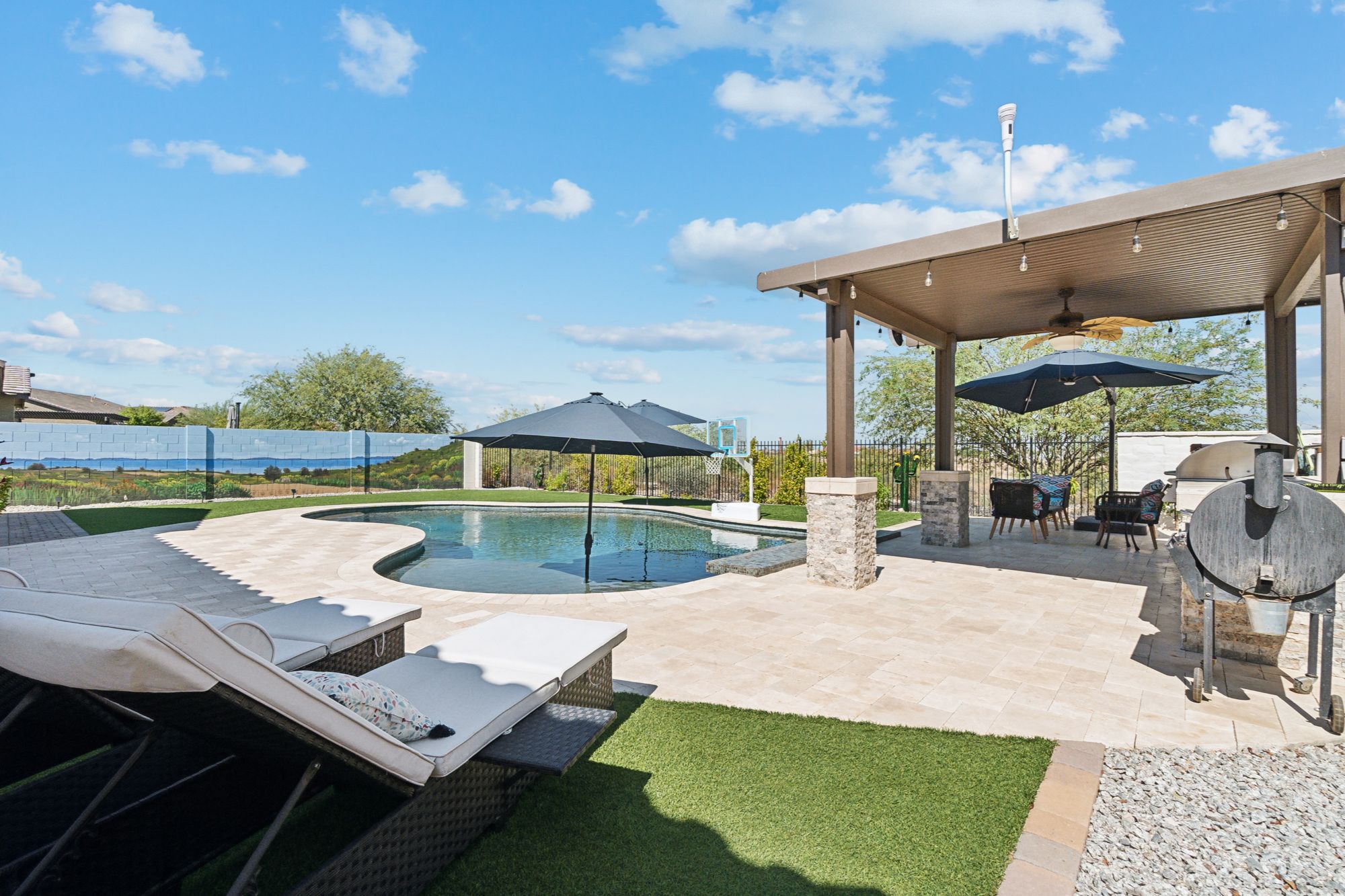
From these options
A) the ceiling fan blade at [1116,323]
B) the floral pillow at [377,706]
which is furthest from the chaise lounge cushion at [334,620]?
the ceiling fan blade at [1116,323]

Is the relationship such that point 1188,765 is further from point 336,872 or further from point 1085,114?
point 1085,114

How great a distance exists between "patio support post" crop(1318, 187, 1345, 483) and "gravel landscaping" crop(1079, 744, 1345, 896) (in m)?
2.34

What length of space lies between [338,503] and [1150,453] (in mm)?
17925

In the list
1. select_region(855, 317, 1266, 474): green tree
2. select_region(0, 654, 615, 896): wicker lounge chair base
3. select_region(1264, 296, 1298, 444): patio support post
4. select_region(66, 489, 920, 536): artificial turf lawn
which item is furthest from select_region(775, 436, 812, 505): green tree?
select_region(0, 654, 615, 896): wicker lounge chair base

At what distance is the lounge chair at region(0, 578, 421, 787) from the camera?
66.9 inches

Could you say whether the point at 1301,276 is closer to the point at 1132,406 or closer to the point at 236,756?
the point at 236,756

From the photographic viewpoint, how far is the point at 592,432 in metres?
6.37

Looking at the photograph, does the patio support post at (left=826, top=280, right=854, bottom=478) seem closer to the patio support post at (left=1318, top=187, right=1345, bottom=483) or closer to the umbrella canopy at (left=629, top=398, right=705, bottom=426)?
the patio support post at (left=1318, top=187, right=1345, bottom=483)

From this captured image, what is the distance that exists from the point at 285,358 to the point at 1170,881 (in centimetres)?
3693

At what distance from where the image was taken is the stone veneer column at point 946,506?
893 cm

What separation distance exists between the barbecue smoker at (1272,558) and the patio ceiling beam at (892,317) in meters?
4.06

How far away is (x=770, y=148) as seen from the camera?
13.4 meters

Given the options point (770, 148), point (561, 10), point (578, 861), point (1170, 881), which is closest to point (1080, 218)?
point (1170, 881)

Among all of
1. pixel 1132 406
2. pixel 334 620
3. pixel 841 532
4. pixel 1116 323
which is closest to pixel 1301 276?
pixel 1116 323
